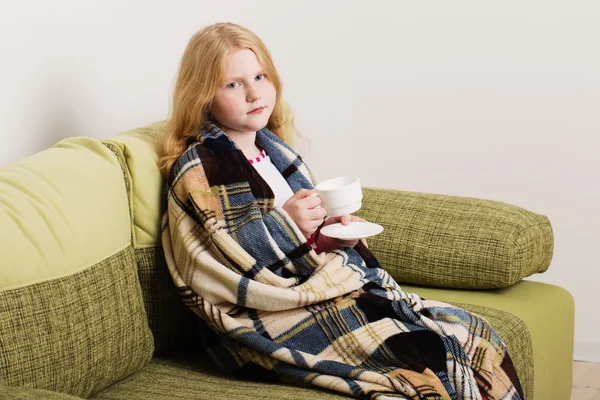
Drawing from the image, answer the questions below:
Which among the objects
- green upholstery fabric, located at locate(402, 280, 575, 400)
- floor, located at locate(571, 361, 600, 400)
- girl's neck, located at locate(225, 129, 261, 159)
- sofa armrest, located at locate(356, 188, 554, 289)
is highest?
girl's neck, located at locate(225, 129, 261, 159)

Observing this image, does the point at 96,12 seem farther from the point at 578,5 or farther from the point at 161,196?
the point at 578,5

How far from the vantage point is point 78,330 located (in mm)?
1514

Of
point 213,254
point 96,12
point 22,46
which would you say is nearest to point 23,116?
point 22,46

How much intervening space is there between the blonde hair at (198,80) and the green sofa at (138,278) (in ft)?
0.16

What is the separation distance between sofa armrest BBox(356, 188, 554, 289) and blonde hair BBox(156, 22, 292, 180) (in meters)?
0.54

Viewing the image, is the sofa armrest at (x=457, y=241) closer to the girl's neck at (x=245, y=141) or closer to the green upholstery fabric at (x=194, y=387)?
the girl's neck at (x=245, y=141)

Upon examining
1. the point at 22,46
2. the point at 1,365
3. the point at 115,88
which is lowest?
the point at 1,365

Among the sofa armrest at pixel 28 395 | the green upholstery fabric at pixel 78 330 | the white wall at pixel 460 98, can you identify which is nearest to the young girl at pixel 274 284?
the green upholstery fabric at pixel 78 330

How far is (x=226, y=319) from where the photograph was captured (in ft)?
5.57

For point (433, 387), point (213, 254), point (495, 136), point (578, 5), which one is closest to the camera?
point (433, 387)

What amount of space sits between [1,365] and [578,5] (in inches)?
86.7

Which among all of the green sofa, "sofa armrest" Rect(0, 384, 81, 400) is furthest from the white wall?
"sofa armrest" Rect(0, 384, 81, 400)

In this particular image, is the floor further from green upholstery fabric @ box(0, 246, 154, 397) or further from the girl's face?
green upholstery fabric @ box(0, 246, 154, 397)

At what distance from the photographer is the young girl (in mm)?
1641
